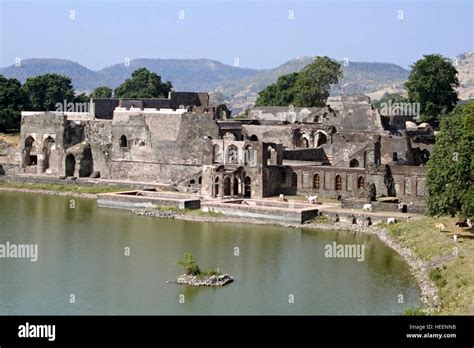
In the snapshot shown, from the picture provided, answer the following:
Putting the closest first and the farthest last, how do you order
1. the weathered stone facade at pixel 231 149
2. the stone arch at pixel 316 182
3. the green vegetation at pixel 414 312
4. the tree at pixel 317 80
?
the green vegetation at pixel 414 312
the weathered stone facade at pixel 231 149
the stone arch at pixel 316 182
the tree at pixel 317 80

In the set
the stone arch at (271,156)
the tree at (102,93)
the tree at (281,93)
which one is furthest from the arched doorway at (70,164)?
the tree at (102,93)

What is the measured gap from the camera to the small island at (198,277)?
30.3 m

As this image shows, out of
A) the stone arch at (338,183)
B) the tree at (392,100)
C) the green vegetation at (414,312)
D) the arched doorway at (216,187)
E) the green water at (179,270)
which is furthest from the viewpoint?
the tree at (392,100)

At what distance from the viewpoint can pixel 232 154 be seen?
165 ft

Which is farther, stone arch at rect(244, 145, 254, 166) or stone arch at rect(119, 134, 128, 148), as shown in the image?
stone arch at rect(119, 134, 128, 148)

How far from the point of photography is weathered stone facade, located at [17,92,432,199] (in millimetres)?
46719

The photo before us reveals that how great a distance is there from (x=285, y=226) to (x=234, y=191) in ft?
22.9

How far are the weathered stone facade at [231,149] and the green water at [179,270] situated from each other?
6.11 metres

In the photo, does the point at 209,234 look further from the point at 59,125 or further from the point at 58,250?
the point at 59,125

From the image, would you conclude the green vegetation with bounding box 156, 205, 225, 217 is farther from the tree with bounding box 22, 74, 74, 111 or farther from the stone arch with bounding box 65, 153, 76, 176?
the tree with bounding box 22, 74, 74, 111

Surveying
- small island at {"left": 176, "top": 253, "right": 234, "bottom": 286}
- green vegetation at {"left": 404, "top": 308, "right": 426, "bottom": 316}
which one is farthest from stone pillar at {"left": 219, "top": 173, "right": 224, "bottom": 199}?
green vegetation at {"left": 404, "top": 308, "right": 426, "bottom": 316}

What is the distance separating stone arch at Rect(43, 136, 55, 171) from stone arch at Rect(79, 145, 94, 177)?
2.94 metres

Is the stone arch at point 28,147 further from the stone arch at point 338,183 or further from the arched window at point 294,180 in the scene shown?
the stone arch at point 338,183

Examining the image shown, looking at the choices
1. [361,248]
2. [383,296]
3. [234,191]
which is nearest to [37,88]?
[234,191]
